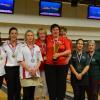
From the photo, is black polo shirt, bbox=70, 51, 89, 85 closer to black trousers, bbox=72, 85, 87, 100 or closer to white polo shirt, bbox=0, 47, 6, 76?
black trousers, bbox=72, 85, 87, 100

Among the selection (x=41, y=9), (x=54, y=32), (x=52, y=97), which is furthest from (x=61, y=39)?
(x=41, y=9)

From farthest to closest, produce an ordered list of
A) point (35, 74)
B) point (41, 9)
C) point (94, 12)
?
point (94, 12), point (41, 9), point (35, 74)

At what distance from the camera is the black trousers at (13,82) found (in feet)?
18.8

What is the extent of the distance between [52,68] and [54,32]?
0.63 metres

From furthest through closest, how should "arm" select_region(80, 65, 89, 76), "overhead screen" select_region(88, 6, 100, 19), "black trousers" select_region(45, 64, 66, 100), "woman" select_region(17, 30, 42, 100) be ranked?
"overhead screen" select_region(88, 6, 100, 19) < "arm" select_region(80, 65, 89, 76) < "black trousers" select_region(45, 64, 66, 100) < "woman" select_region(17, 30, 42, 100)

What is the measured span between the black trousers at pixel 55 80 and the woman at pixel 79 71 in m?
0.37

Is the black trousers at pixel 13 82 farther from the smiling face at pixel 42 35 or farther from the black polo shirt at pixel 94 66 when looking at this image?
the black polo shirt at pixel 94 66

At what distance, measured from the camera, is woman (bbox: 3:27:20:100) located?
5.74 m

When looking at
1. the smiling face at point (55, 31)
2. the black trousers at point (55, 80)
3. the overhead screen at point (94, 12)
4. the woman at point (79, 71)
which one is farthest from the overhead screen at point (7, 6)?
the black trousers at point (55, 80)

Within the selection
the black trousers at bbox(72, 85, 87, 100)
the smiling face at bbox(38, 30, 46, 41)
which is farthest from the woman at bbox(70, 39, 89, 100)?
the smiling face at bbox(38, 30, 46, 41)

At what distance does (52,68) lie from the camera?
18.5 ft

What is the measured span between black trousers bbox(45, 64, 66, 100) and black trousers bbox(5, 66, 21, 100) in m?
0.55

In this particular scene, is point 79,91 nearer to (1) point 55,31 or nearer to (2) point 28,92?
(2) point 28,92

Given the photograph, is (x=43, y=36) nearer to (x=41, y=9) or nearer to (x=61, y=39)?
(x=61, y=39)
